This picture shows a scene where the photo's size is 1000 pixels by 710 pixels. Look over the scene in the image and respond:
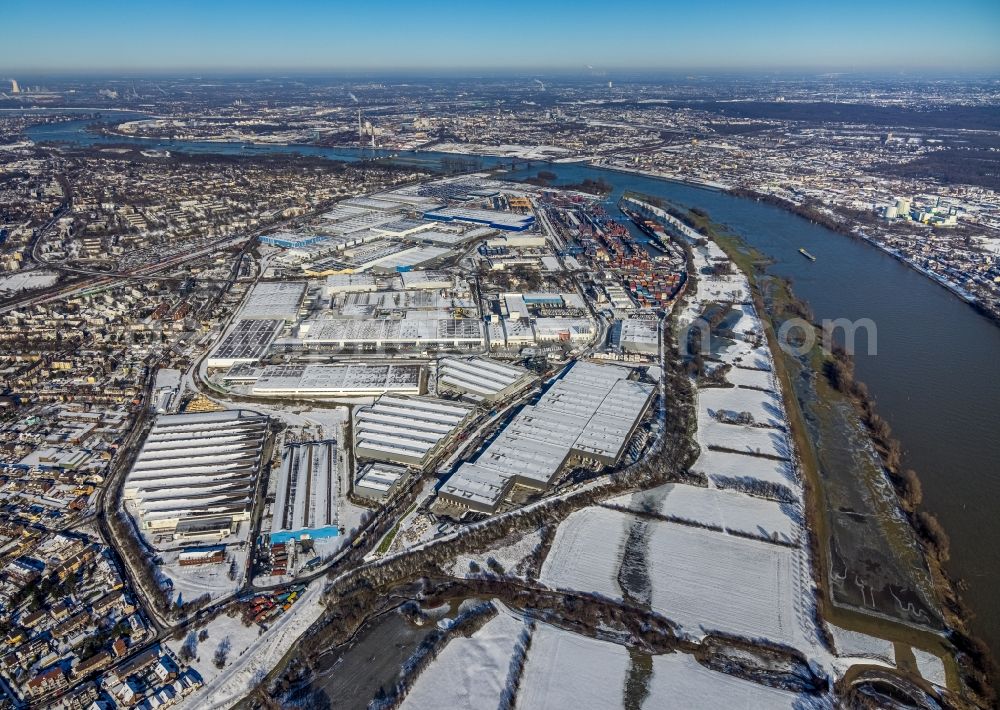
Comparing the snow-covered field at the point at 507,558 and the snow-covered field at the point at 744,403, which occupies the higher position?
the snow-covered field at the point at 744,403

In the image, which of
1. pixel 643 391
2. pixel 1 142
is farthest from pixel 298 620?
pixel 1 142

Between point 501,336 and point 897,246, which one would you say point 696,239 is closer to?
point 897,246

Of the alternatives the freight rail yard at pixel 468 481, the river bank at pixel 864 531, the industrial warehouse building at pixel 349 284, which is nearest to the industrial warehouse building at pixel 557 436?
the freight rail yard at pixel 468 481

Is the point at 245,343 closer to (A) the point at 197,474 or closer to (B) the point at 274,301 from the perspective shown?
(B) the point at 274,301

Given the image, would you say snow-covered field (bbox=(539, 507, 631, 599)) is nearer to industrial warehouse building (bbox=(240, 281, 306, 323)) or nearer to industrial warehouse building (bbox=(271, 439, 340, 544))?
industrial warehouse building (bbox=(271, 439, 340, 544))

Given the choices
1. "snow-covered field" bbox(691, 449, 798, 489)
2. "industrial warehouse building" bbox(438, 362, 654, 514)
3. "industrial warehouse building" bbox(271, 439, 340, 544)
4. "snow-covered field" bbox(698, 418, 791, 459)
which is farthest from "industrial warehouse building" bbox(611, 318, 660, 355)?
"industrial warehouse building" bbox(271, 439, 340, 544)

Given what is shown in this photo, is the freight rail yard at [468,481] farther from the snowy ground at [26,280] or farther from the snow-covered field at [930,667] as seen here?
the snowy ground at [26,280]
